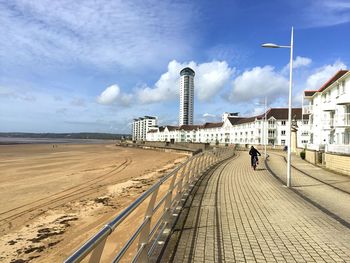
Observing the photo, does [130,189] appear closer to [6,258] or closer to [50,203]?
[50,203]

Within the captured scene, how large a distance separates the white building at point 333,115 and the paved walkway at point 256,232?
12155 mm

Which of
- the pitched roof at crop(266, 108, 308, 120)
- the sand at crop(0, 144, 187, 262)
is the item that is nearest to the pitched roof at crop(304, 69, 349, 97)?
the sand at crop(0, 144, 187, 262)

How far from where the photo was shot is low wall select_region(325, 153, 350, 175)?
1656 cm

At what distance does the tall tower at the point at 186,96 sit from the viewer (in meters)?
168

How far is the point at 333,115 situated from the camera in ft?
107

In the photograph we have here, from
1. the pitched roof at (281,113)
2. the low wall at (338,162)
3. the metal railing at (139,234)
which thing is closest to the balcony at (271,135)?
the pitched roof at (281,113)

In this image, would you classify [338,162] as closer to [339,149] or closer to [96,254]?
[339,149]

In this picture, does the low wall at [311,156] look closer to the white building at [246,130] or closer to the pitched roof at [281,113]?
the white building at [246,130]

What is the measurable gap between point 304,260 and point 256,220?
222cm

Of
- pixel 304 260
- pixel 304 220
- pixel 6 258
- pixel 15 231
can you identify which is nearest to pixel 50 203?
pixel 15 231

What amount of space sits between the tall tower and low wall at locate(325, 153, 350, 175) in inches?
5741

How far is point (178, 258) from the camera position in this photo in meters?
4.43

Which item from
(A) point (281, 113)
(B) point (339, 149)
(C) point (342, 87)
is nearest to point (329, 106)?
(C) point (342, 87)

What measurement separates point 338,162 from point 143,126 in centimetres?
16702
